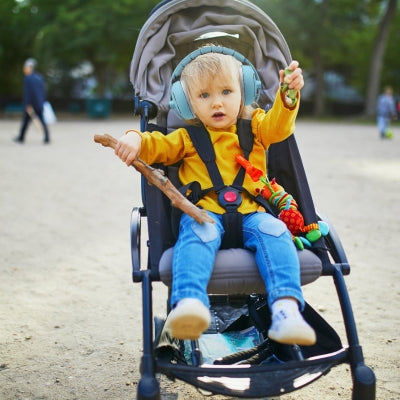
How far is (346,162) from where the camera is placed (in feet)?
33.1

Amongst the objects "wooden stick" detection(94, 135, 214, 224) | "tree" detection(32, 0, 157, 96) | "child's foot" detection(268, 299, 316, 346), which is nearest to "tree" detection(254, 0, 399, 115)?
"tree" detection(32, 0, 157, 96)

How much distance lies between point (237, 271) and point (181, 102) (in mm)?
988

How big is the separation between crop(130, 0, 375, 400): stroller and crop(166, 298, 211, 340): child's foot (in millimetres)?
154

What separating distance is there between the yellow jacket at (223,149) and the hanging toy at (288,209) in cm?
4

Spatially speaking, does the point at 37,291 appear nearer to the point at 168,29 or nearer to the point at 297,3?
the point at 168,29

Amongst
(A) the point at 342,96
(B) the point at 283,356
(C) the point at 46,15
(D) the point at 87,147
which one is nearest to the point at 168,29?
(B) the point at 283,356

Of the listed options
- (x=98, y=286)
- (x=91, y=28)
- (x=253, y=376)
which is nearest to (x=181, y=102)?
(x=253, y=376)

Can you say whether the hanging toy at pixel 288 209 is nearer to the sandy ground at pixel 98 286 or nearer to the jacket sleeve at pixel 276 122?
the jacket sleeve at pixel 276 122

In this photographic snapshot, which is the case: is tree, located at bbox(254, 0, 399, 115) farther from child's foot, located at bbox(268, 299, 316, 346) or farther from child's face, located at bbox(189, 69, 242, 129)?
child's foot, located at bbox(268, 299, 316, 346)

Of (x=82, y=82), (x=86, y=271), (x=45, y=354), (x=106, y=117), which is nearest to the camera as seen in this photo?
(x=45, y=354)

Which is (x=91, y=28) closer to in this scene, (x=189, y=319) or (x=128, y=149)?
(x=128, y=149)

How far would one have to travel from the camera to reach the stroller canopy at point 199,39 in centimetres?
316

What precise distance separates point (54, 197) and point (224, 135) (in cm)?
456

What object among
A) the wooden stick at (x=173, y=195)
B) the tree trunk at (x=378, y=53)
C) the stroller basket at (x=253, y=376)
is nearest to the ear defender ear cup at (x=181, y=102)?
the wooden stick at (x=173, y=195)
